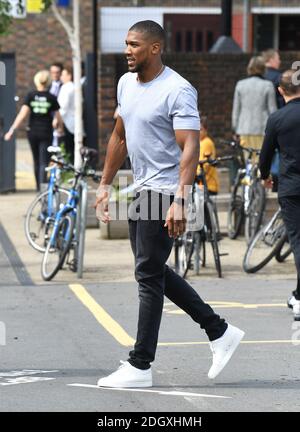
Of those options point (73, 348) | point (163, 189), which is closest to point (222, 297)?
point (73, 348)

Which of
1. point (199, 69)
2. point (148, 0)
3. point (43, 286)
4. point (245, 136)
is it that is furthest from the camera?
point (148, 0)

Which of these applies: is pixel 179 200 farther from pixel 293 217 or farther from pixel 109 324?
pixel 109 324

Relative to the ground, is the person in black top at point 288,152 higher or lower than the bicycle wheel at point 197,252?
higher

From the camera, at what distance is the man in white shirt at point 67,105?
18.7 meters

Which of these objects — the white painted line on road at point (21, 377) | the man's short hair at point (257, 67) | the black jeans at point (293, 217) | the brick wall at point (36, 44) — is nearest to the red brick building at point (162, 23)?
the brick wall at point (36, 44)

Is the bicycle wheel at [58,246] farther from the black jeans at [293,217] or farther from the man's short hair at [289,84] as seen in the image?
the man's short hair at [289,84]

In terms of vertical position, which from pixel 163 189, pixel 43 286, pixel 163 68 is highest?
pixel 163 68

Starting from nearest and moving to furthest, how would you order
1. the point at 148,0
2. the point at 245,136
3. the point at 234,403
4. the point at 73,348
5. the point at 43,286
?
the point at 234,403 → the point at 73,348 → the point at 43,286 → the point at 245,136 → the point at 148,0

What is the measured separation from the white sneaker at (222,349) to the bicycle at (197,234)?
4.21 m

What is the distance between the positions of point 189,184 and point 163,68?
69 cm

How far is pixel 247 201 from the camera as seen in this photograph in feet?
45.1

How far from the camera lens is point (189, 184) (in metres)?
7.10

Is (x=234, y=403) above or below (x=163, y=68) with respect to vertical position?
below

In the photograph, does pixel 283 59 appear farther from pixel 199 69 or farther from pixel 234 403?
pixel 234 403
